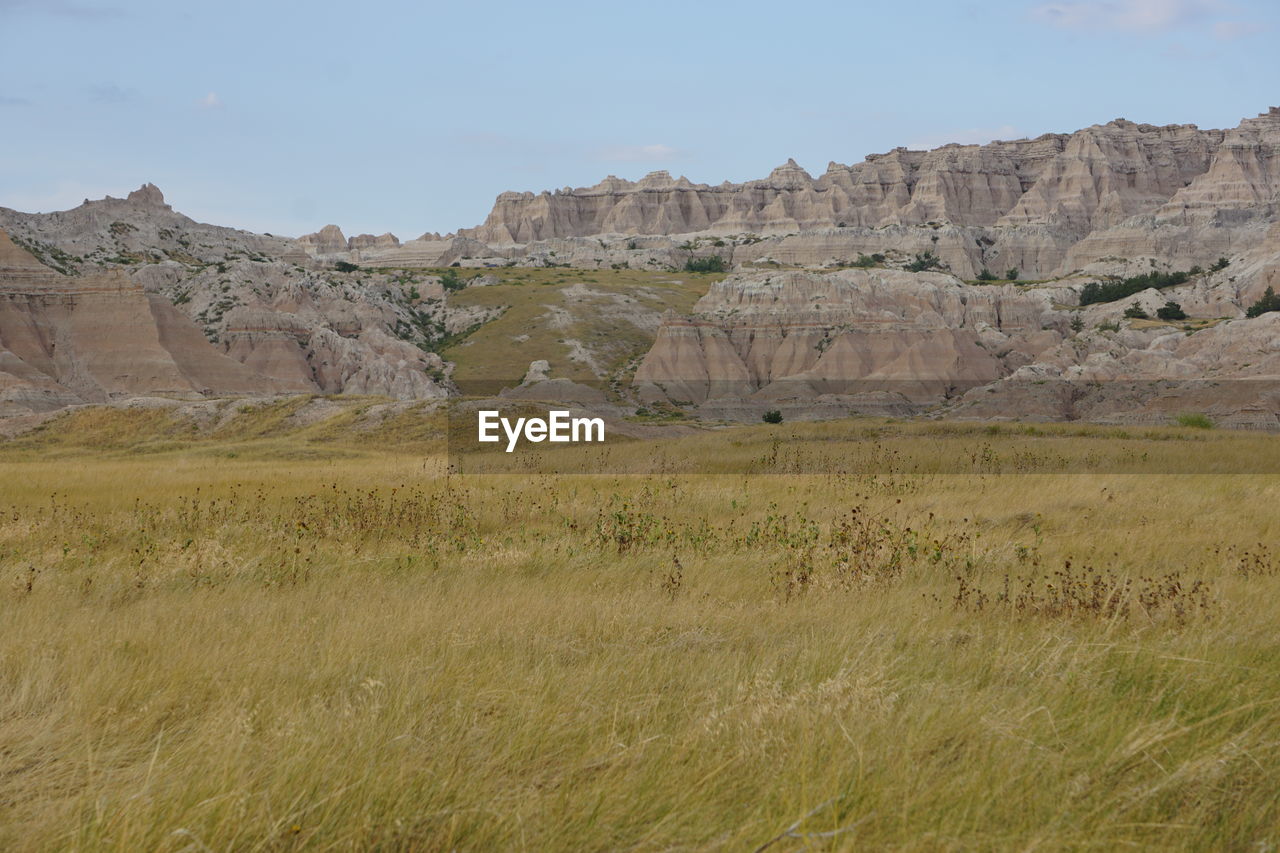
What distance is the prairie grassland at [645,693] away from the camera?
3736 millimetres

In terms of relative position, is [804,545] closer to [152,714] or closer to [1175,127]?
[152,714]

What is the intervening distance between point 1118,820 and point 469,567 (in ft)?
22.8

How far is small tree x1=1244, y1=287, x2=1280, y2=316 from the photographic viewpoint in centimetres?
9844

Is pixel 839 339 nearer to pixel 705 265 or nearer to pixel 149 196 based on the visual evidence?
pixel 705 265

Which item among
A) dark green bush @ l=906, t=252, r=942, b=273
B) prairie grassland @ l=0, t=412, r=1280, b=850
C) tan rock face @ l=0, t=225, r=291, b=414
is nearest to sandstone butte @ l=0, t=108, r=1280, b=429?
tan rock face @ l=0, t=225, r=291, b=414

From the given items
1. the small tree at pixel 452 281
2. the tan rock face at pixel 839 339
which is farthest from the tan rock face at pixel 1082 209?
the tan rock face at pixel 839 339

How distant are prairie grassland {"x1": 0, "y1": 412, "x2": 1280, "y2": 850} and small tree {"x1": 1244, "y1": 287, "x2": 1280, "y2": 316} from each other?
10372 cm

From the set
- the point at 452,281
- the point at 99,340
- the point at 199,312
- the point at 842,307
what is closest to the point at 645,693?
the point at 99,340

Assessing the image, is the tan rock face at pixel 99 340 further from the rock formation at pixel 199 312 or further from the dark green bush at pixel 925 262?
the dark green bush at pixel 925 262

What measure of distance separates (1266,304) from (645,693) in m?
118

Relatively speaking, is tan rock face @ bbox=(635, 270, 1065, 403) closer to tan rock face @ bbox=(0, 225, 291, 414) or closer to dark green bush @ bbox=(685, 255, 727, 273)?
tan rock face @ bbox=(0, 225, 291, 414)

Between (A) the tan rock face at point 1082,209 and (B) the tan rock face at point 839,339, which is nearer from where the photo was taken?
(B) the tan rock face at point 839,339

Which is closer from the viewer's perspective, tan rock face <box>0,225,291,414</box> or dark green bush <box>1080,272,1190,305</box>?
tan rock face <box>0,225,291,414</box>

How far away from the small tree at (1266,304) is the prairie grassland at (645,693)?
103715 mm
